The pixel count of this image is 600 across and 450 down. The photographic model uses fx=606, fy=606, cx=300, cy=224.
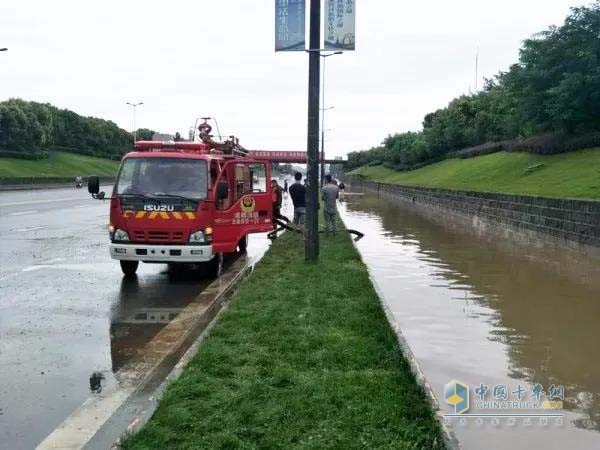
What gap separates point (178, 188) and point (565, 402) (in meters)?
7.13

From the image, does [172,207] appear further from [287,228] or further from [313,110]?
[287,228]

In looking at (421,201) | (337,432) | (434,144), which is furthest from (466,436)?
(434,144)

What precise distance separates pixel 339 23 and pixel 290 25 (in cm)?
82

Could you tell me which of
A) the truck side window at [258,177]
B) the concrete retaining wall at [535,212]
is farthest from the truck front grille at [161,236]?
the concrete retaining wall at [535,212]

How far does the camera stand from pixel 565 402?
5047 mm

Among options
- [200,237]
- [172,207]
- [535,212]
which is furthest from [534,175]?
[172,207]

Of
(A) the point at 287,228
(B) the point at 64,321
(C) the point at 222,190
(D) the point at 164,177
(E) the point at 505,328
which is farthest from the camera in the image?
(A) the point at 287,228

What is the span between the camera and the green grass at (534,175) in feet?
70.0

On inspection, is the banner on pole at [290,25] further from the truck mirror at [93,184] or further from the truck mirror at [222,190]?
the truck mirror at [93,184]

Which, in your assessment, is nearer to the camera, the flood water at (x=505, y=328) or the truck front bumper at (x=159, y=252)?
the flood water at (x=505, y=328)

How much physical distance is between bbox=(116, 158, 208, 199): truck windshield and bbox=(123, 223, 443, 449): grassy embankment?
3178 millimetres

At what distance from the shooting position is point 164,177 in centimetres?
1046

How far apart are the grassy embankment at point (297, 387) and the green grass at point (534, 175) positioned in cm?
1425

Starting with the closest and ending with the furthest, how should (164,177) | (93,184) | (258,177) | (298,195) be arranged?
(164,177)
(93,184)
(258,177)
(298,195)
